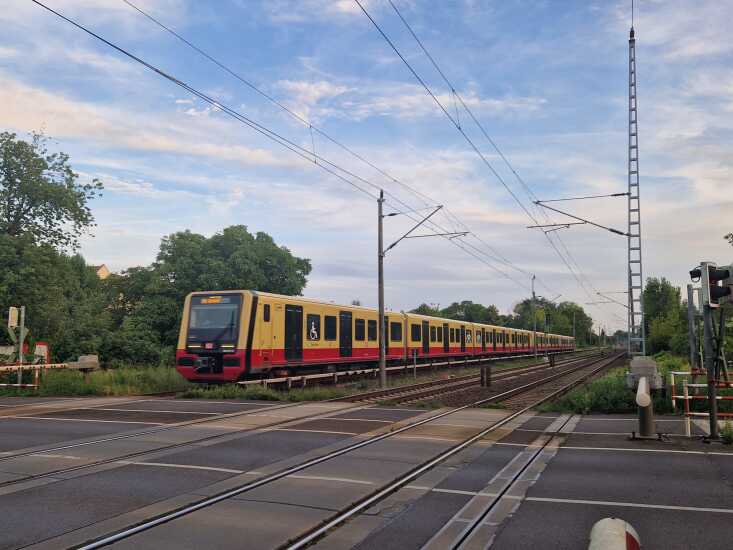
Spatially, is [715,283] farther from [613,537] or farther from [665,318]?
[665,318]

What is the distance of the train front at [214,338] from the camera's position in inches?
784

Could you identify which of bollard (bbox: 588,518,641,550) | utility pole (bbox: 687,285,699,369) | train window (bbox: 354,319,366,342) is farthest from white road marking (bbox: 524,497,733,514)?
train window (bbox: 354,319,366,342)

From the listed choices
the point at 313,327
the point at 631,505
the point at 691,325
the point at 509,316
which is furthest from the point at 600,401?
the point at 509,316

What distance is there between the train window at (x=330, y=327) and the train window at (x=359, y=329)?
2.07 meters

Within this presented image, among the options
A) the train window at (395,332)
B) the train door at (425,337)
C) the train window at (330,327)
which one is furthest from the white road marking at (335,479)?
the train door at (425,337)

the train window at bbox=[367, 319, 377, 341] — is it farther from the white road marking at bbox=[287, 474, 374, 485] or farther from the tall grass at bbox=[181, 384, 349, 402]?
the white road marking at bbox=[287, 474, 374, 485]

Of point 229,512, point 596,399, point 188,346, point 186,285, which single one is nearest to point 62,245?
point 186,285

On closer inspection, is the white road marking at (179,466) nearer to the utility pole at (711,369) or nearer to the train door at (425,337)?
the utility pole at (711,369)

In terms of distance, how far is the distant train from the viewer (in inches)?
788

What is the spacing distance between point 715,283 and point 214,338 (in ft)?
46.3

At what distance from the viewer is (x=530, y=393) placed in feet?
77.8

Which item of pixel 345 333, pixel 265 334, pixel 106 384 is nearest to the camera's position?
pixel 265 334

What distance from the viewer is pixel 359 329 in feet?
92.1

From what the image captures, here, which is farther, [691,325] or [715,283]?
[691,325]
